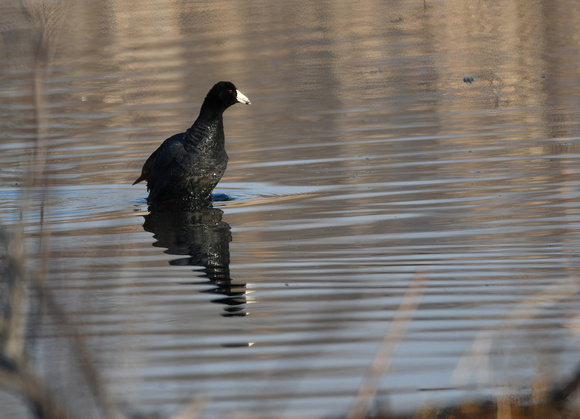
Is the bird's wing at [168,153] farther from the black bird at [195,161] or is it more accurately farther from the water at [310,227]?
the water at [310,227]

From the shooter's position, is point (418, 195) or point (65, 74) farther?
point (65, 74)

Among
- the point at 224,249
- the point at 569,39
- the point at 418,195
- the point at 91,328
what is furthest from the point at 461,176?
the point at 569,39

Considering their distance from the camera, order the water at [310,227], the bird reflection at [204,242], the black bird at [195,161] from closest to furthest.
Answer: the water at [310,227]
the bird reflection at [204,242]
the black bird at [195,161]

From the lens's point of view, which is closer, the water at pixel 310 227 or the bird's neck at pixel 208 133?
the water at pixel 310 227

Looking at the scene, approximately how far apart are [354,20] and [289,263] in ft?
71.3

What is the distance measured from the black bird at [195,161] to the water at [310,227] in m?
0.28

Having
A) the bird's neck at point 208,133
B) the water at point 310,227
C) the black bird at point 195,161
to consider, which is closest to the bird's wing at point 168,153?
the black bird at point 195,161

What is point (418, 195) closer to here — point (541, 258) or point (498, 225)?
point (498, 225)

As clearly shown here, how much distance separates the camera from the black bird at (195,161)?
11164 mm

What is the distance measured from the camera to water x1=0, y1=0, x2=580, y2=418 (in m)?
5.01

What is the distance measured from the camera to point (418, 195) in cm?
1006

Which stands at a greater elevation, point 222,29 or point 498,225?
point 222,29

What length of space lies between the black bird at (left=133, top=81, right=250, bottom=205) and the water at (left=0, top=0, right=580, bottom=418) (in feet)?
0.91

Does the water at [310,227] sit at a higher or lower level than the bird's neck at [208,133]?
lower
